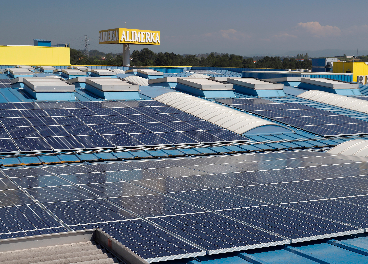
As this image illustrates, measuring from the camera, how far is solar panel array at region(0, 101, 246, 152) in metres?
25.2

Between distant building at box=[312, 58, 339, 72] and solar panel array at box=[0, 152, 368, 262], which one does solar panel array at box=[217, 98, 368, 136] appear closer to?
solar panel array at box=[0, 152, 368, 262]

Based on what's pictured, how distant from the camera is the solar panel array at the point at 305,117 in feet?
103

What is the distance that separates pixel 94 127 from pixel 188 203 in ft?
48.9

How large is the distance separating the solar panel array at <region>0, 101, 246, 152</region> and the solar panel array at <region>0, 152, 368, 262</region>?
427 cm

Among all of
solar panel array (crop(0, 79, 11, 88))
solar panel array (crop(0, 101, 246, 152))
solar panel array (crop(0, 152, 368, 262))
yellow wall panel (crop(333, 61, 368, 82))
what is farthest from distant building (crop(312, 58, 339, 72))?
solar panel array (crop(0, 152, 368, 262))

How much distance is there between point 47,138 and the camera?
25.7m

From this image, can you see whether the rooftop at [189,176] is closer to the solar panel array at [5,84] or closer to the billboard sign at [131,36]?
the solar panel array at [5,84]

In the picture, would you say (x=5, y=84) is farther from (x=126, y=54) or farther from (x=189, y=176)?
(x=126, y=54)

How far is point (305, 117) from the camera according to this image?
34.7 m

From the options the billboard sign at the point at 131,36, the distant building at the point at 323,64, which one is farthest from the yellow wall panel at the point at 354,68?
the billboard sign at the point at 131,36

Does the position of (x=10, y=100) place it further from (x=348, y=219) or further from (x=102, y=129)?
(x=348, y=219)

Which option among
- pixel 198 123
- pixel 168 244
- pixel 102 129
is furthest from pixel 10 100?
pixel 168 244

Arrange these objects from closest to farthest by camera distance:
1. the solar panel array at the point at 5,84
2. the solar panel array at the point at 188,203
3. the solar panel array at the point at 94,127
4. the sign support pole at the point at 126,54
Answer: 1. the solar panel array at the point at 188,203
2. the solar panel array at the point at 94,127
3. the solar panel array at the point at 5,84
4. the sign support pole at the point at 126,54

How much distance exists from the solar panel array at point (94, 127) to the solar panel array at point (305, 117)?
6011mm
